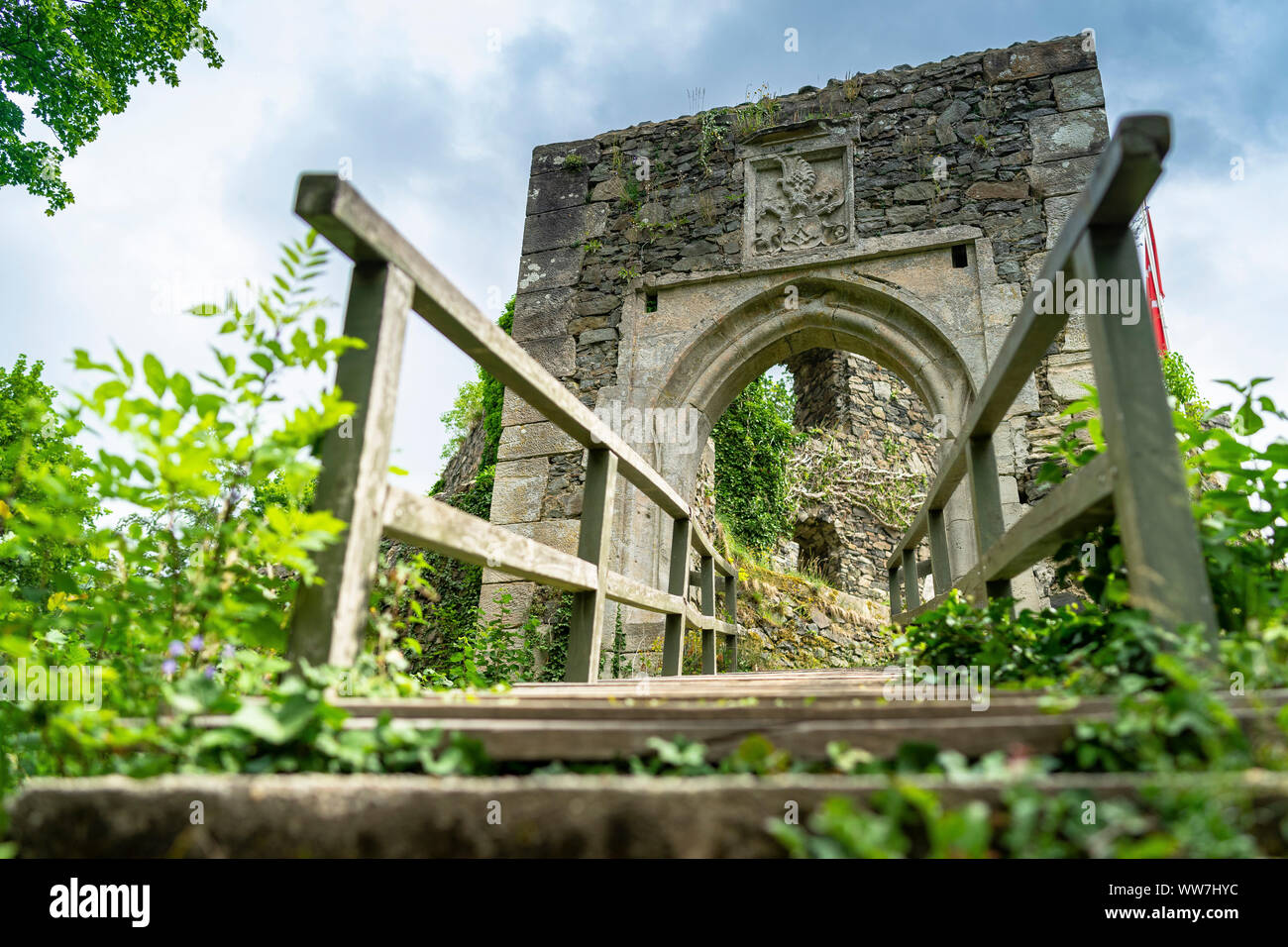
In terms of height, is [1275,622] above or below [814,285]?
below

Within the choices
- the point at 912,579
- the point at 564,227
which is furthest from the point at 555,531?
the point at 564,227

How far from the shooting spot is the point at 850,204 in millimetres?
5203

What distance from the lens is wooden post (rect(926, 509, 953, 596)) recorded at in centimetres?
337

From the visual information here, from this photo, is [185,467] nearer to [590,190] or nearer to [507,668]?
[507,668]

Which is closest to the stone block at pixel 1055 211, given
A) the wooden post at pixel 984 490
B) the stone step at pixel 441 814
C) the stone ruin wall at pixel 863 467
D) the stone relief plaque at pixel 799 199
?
the stone relief plaque at pixel 799 199

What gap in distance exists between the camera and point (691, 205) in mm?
5652

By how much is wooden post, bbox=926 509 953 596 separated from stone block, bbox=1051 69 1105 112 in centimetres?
334

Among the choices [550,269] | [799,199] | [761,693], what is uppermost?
[799,199]

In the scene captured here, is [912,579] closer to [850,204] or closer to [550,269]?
[850,204]

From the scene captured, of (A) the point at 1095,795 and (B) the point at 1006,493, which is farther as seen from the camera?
(B) the point at 1006,493

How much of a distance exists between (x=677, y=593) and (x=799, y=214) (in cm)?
298
